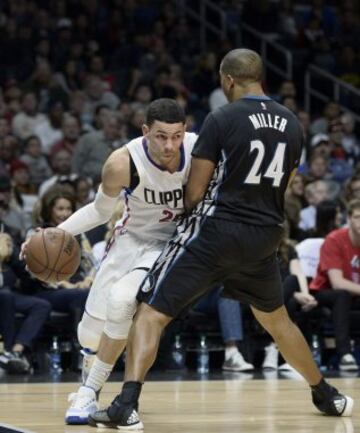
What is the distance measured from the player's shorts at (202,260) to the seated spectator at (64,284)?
4.06 metres

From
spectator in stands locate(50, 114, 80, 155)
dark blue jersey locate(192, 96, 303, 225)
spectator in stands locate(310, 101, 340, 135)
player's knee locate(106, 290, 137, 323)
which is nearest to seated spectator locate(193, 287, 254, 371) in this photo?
spectator in stands locate(50, 114, 80, 155)

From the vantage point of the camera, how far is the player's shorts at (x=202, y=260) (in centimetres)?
585

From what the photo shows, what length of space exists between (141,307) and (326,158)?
7.87 m

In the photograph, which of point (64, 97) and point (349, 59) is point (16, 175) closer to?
point (64, 97)

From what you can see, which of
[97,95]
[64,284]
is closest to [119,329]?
[64,284]

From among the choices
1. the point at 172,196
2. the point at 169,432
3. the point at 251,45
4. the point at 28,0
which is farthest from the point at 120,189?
the point at 251,45

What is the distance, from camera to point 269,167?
5922 millimetres

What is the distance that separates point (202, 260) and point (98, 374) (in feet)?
2.68

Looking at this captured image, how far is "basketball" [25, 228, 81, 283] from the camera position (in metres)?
6.42

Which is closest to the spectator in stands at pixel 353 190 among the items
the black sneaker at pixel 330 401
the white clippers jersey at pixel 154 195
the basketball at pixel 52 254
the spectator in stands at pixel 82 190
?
the spectator in stands at pixel 82 190

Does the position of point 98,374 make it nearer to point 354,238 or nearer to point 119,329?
point 119,329

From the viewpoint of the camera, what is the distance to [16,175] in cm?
1259

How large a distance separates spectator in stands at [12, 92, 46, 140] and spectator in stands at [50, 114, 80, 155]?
51 cm

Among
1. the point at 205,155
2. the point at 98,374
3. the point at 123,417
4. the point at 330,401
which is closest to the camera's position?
the point at 123,417
